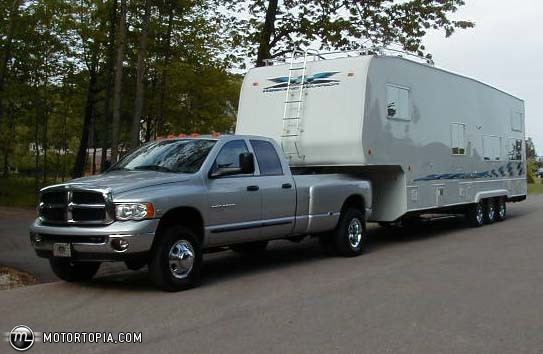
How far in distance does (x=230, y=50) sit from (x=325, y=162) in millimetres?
12508

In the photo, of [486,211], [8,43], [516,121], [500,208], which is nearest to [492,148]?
[486,211]

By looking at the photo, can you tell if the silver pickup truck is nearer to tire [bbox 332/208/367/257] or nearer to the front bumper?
the front bumper

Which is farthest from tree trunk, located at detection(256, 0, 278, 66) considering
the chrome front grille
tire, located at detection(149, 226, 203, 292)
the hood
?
the chrome front grille

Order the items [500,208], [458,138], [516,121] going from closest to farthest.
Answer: [458,138], [500,208], [516,121]

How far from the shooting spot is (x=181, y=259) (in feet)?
27.5

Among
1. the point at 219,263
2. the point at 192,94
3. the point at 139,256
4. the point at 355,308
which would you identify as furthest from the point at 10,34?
the point at 355,308

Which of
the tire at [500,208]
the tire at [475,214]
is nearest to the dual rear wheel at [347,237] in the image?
the tire at [475,214]

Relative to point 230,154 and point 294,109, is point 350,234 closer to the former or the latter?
point 294,109

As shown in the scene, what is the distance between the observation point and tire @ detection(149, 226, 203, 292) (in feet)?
26.8

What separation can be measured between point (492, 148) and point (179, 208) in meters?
11.0

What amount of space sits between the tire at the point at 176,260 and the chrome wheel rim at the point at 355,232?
12.0ft

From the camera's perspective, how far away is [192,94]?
2492cm

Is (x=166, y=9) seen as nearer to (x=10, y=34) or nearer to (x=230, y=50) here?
(x=230, y=50)

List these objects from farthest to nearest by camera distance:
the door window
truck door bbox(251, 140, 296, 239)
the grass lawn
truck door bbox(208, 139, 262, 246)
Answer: the grass lawn < truck door bbox(251, 140, 296, 239) < the door window < truck door bbox(208, 139, 262, 246)
